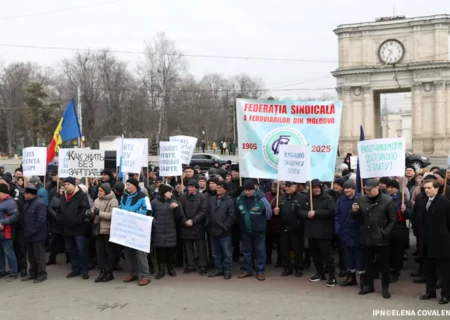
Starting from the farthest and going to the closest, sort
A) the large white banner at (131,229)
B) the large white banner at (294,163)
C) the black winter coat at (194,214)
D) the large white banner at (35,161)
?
1. the large white banner at (35,161)
2. the black winter coat at (194,214)
3. the large white banner at (131,229)
4. the large white banner at (294,163)

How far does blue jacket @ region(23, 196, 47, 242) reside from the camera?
9.80 metres

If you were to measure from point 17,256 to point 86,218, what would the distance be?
1915mm

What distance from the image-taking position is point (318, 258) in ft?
A: 31.1

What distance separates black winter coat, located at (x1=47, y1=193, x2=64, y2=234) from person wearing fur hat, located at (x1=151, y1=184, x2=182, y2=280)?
2.01 meters

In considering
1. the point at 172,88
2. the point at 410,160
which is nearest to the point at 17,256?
the point at 410,160

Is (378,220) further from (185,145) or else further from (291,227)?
(185,145)

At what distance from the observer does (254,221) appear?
9.62 metres

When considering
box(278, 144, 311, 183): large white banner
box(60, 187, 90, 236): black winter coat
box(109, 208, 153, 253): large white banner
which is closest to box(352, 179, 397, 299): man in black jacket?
box(278, 144, 311, 183): large white banner

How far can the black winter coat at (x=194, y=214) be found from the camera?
1013 cm

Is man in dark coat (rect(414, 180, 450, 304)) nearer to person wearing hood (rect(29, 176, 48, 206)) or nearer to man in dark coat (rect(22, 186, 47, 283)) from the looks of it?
man in dark coat (rect(22, 186, 47, 283))

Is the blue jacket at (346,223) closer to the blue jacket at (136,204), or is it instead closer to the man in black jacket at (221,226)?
the man in black jacket at (221,226)

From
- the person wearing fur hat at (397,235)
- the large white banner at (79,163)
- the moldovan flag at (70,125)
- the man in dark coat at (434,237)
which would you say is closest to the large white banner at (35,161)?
the large white banner at (79,163)

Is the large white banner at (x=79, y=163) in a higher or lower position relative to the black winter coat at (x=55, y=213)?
Answer: higher

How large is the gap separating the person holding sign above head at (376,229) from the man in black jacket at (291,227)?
4.78 feet
